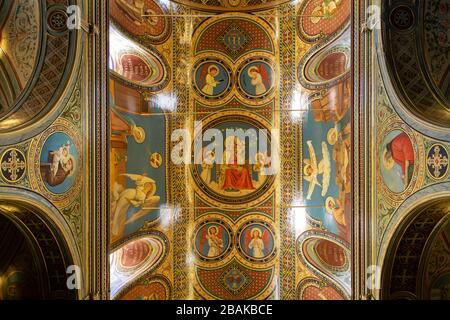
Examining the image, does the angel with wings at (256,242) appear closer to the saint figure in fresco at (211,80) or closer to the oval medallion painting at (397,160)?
the saint figure in fresco at (211,80)

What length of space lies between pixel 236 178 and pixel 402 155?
6.03 meters

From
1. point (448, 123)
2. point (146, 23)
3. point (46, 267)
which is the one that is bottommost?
point (46, 267)

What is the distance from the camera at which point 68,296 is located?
9156mm

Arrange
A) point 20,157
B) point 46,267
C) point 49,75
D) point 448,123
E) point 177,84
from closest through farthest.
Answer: point 448,123, point 20,157, point 49,75, point 46,267, point 177,84

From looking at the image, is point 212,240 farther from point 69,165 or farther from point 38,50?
point 38,50

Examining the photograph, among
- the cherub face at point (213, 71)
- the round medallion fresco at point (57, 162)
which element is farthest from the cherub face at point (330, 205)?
the round medallion fresco at point (57, 162)

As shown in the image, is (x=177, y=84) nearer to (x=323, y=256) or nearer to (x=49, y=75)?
(x=49, y=75)

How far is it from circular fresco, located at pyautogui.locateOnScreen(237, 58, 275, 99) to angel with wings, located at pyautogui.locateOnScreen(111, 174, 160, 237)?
14.1 ft

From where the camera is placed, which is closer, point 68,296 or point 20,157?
point 20,157

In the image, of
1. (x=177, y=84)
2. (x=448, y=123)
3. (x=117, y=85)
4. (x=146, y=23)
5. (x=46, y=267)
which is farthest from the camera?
(x=177, y=84)

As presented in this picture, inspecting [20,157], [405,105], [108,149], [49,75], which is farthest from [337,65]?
[20,157]

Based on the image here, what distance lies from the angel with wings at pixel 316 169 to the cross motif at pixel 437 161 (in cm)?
401

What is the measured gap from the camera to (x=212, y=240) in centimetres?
1323

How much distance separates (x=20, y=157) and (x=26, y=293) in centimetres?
393
